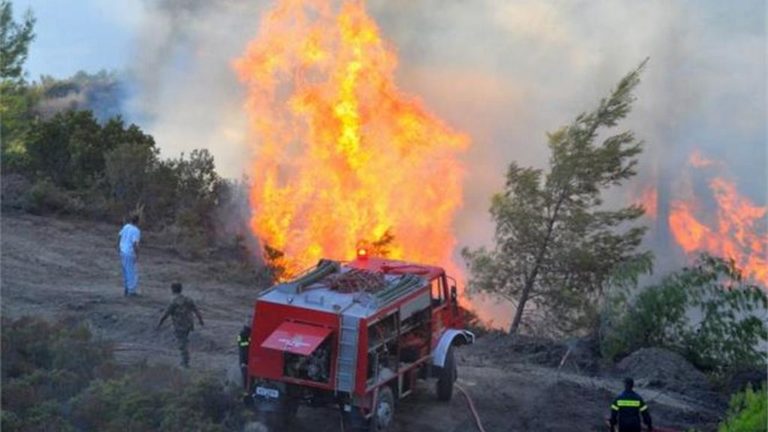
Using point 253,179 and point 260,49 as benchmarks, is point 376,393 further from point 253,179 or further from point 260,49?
point 260,49

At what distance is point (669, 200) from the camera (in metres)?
32.0

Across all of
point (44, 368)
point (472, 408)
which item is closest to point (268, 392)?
point (44, 368)

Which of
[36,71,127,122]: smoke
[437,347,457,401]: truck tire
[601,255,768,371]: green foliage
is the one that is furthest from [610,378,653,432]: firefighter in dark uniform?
[36,71,127,122]: smoke

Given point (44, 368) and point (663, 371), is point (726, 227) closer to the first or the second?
point (663, 371)

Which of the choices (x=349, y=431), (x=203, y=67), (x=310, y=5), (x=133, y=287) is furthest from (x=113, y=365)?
(x=203, y=67)

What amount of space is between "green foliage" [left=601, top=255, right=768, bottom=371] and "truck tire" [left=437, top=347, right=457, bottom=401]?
18.0 feet

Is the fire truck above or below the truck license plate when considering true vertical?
above

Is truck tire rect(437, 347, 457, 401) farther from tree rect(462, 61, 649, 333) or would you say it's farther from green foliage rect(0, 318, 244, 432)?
tree rect(462, 61, 649, 333)

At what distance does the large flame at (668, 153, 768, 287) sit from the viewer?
2836 centimetres

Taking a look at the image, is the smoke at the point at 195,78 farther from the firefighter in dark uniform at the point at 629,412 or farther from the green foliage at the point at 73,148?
the firefighter in dark uniform at the point at 629,412

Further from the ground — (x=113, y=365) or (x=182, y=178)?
(x=182, y=178)

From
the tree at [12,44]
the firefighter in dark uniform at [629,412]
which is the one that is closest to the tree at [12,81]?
the tree at [12,44]

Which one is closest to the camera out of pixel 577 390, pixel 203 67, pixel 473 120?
pixel 577 390

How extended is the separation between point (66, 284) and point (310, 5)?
1253 cm
